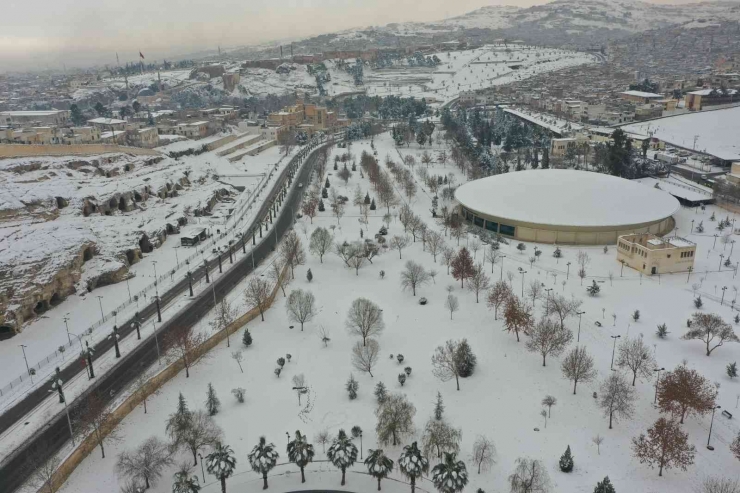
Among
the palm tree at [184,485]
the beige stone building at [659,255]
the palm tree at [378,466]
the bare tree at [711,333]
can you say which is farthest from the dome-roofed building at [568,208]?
the palm tree at [184,485]

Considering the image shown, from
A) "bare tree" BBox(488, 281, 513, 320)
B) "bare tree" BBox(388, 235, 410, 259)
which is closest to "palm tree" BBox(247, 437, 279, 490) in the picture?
"bare tree" BBox(488, 281, 513, 320)

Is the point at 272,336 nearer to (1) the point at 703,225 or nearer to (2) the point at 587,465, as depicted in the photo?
(2) the point at 587,465

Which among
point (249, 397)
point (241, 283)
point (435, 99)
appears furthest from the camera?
point (435, 99)

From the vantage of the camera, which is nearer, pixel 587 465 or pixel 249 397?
pixel 587 465

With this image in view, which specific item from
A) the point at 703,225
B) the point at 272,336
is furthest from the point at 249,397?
the point at 703,225

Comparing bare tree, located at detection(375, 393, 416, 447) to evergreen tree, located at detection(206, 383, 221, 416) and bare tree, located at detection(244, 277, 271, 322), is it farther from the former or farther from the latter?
bare tree, located at detection(244, 277, 271, 322)

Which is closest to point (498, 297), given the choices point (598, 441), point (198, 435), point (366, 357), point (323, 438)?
point (366, 357)

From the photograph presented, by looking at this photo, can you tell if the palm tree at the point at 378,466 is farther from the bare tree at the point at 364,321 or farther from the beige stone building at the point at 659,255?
the beige stone building at the point at 659,255

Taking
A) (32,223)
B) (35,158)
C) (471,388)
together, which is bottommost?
(471,388)

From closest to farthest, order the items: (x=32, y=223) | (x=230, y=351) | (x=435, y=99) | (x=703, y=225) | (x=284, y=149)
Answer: (x=230, y=351)
(x=32, y=223)
(x=703, y=225)
(x=284, y=149)
(x=435, y=99)

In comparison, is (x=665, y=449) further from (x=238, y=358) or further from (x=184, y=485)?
(x=238, y=358)
